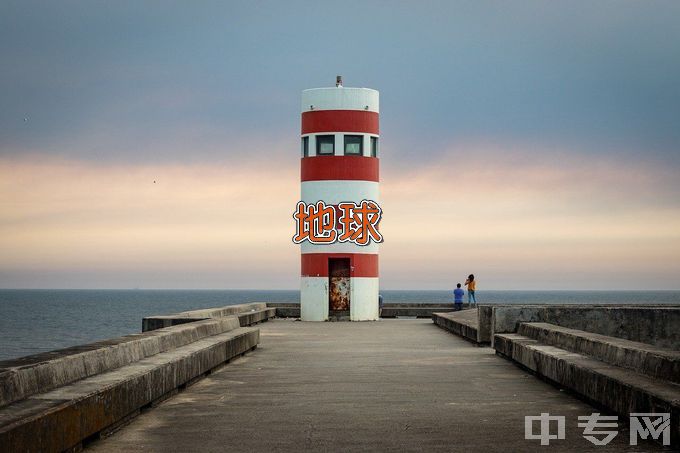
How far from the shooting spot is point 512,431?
11359 mm

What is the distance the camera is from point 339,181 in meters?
39.0

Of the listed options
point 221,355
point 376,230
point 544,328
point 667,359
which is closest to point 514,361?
point 544,328

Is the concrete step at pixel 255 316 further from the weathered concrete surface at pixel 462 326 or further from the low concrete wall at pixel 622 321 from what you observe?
the low concrete wall at pixel 622 321

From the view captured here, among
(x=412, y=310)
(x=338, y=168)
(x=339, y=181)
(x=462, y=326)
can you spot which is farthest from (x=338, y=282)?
(x=462, y=326)

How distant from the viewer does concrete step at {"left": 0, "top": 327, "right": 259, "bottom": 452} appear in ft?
28.2

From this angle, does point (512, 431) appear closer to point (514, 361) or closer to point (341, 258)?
point (514, 361)

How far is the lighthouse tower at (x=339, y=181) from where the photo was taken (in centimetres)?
3906

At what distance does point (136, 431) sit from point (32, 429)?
112 inches

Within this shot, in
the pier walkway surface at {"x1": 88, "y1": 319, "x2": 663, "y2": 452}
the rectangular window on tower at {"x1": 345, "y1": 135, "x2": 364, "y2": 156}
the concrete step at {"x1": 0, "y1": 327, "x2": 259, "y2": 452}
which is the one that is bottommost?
the pier walkway surface at {"x1": 88, "y1": 319, "x2": 663, "y2": 452}

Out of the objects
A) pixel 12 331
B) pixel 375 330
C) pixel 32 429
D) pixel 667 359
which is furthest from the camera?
pixel 12 331

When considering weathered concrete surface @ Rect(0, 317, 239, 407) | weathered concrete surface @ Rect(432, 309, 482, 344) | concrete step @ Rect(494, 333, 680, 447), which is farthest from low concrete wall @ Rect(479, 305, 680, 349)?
weathered concrete surface @ Rect(0, 317, 239, 407)

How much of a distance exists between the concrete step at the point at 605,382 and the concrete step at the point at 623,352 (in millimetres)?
168

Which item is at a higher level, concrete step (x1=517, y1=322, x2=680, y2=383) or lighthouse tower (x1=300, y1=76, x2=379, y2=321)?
lighthouse tower (x1=300, y1=76, x2=379, y2=321)

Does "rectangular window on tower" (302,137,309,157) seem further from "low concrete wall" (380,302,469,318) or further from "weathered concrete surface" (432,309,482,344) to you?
"low concrete wall" (380,302,469,318)
